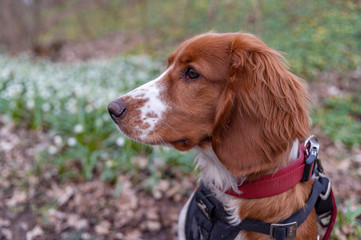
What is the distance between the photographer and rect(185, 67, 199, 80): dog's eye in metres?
2.03

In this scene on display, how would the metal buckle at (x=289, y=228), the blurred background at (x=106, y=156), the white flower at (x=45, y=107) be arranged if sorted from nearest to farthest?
the metal buckle at (x=289, y=228), the blurred background at (x=106, y=156), the white flower at (x=45, y=107)

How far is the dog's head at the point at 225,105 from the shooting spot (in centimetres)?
175

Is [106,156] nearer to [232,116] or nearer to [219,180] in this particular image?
[219,180]

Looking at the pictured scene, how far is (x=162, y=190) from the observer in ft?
11.9

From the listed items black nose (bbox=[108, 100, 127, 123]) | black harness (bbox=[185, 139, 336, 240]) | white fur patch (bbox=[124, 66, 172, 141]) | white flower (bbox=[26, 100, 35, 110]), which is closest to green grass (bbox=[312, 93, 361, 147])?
black harness (bbox=[185, 139, 336, 240])

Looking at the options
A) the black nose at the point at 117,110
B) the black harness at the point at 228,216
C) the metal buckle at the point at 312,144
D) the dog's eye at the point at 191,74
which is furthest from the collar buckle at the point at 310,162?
the black nose at the point at 117,110

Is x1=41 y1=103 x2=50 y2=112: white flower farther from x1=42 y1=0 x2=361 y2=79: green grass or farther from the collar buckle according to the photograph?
the collar buckle

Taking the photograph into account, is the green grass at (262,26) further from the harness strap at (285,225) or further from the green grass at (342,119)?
the harness strap at (285,225)

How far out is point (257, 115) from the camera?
177cm

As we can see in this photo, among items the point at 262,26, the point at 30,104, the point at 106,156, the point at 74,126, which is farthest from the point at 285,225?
the point at 262,26

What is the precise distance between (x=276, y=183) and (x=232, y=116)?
0.51 meters

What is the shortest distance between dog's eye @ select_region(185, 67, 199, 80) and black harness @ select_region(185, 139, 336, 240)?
82cm

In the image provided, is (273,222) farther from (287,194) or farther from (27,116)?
(27,116)

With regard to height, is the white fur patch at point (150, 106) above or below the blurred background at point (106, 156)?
above
